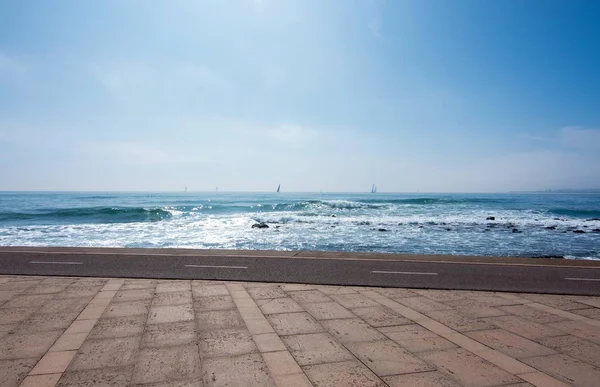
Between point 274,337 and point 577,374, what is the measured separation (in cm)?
397

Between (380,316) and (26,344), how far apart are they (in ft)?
18.5

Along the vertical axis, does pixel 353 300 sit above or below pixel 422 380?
below

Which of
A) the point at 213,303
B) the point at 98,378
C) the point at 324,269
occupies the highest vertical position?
the point at 98,378

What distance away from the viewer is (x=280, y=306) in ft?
22.9

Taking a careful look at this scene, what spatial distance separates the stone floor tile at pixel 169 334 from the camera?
16.7ft

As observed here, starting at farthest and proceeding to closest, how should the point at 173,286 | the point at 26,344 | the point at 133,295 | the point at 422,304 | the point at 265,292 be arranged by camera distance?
the point at 173,286 → the point at 265,292 → the point at 133,295 → the point at 422,304 → the point at 26,344

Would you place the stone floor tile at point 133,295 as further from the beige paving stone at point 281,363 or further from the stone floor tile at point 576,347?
the stone floor tile at point 576,347

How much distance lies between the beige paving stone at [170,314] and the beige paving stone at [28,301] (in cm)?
250

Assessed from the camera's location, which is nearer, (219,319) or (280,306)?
(219,319)

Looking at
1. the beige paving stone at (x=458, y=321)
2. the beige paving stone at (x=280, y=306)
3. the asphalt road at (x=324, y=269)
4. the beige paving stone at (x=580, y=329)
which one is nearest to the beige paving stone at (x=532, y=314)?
the beige paving stone at (x=580, y=329)

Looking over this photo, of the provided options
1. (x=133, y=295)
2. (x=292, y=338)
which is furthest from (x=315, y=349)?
(x=133, y=295)

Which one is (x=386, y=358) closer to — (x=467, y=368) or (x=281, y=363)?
(x=467, y=368)

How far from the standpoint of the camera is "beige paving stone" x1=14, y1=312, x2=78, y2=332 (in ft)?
18.5

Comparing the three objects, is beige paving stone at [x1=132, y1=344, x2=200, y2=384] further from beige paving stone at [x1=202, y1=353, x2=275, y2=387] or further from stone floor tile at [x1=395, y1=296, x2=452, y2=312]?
stone floor tile at [x1=395, y1=296, x2=452, y2=312]
